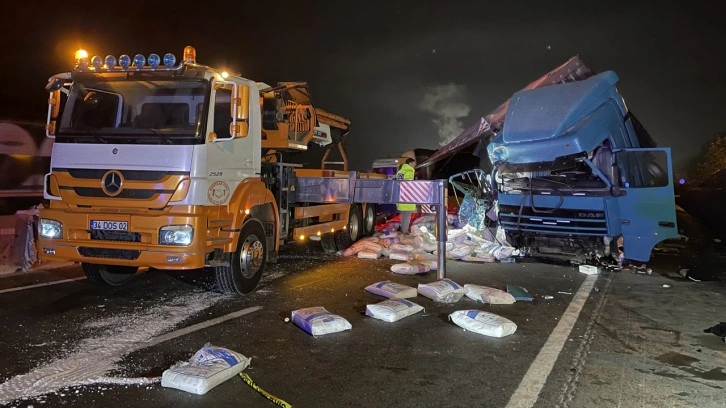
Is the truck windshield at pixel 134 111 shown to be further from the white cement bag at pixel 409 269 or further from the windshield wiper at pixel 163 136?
the white cement bag at pixel 409 269

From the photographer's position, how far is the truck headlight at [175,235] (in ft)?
17.2

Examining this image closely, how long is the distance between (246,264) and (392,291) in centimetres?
189

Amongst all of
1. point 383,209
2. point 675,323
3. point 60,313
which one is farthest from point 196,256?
point 383,209

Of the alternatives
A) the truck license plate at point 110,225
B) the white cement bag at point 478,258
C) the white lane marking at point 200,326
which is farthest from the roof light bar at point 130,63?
the white cement bag at point 478,258

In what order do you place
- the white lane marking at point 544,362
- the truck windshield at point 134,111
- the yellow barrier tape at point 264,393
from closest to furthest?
the yellow barrier tape at point 264,393 → the white lane marking at point 544,362 → the truck windshield at point 134,111

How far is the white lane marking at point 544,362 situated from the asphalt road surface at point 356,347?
0.06ft

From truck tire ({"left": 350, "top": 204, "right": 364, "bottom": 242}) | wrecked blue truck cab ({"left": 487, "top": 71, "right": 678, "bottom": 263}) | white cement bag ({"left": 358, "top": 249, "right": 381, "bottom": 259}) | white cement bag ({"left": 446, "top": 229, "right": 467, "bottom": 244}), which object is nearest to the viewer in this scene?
wrecked blue truck cab ({"left": 487, "top": 71, "right": 678, "bottom": 263})

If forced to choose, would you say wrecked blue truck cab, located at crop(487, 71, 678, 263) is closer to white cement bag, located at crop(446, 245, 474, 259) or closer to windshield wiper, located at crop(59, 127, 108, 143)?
white cement bag, located at crop(446, 245, 474, 259)

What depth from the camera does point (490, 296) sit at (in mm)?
6004

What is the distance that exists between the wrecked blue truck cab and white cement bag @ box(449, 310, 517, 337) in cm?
374

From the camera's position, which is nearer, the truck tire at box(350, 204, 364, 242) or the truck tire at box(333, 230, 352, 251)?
the truck tire at box(333, 230, 352, 251)

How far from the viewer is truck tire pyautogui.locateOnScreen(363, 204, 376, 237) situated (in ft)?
38.5

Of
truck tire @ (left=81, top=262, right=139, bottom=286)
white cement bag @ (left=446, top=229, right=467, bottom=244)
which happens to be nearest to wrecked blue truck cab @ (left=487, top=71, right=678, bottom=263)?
white cement bag @ (left=446, top=229, right=467, bottom=244)

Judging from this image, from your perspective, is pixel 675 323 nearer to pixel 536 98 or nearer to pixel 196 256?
pixel 536 98
